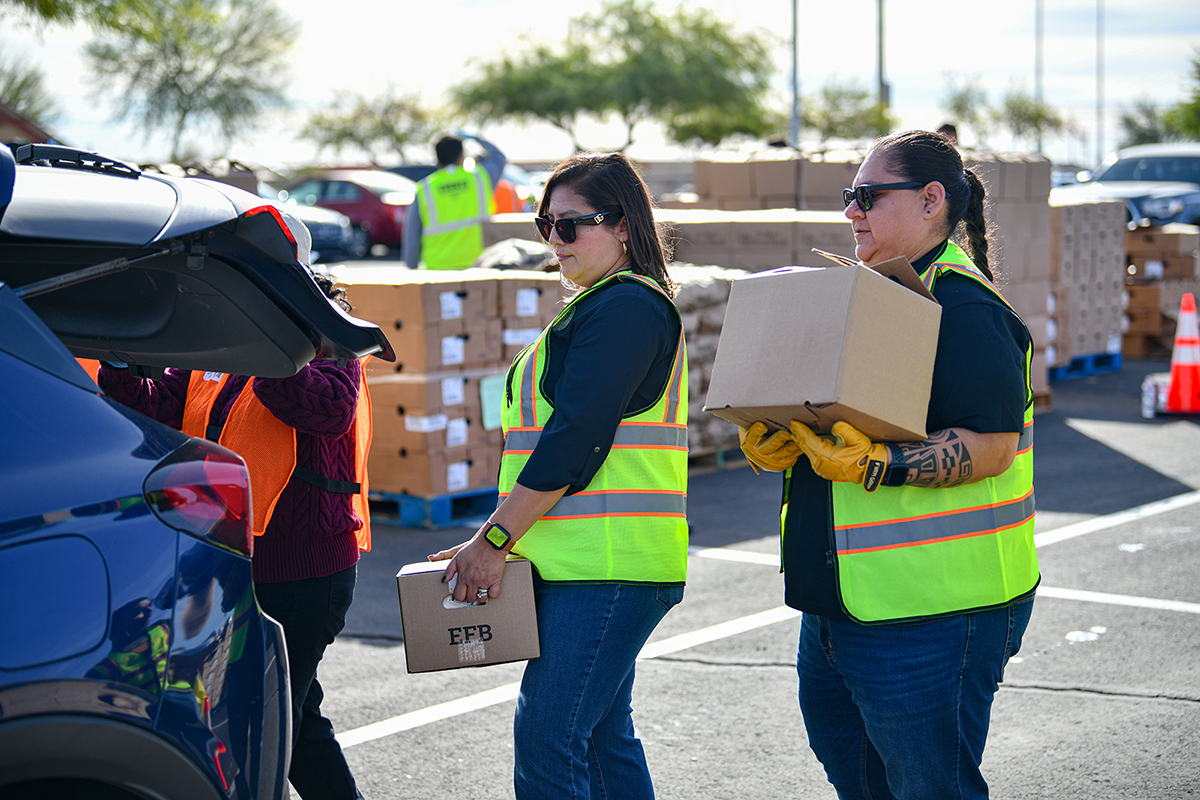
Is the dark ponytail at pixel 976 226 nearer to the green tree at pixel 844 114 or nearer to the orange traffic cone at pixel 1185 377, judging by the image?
the orange traffic cone at pixel 1185 377

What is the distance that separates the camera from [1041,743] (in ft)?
13.4

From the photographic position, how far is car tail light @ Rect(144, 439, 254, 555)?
2.08m

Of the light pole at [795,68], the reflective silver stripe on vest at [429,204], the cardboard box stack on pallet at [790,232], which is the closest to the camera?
the cardboard box stack on pallet at [790,232]

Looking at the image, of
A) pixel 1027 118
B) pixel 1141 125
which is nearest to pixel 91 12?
pixel 1027 118

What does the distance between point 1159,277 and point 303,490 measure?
41.1ft

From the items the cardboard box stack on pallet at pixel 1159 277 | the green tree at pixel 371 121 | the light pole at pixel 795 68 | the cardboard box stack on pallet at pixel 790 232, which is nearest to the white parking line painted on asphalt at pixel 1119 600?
the cardboard box stack on pallet at pixel 790 232

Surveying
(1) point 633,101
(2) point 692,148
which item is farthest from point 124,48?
(2) point 692,148

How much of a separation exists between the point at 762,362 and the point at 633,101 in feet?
146

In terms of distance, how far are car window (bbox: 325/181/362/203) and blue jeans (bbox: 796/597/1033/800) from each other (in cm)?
2578

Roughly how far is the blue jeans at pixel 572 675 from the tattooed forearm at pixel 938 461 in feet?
2.09

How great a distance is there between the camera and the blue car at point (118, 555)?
1908 mm

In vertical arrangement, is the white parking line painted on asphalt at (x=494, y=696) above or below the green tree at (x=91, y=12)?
below

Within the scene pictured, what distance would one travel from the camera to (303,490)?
3.11m

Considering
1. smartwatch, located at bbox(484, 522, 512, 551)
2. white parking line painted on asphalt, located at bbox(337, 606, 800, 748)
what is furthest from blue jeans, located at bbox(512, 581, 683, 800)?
white parking line painted on asphalt, located at bbox(337, 606, 800, 748)
